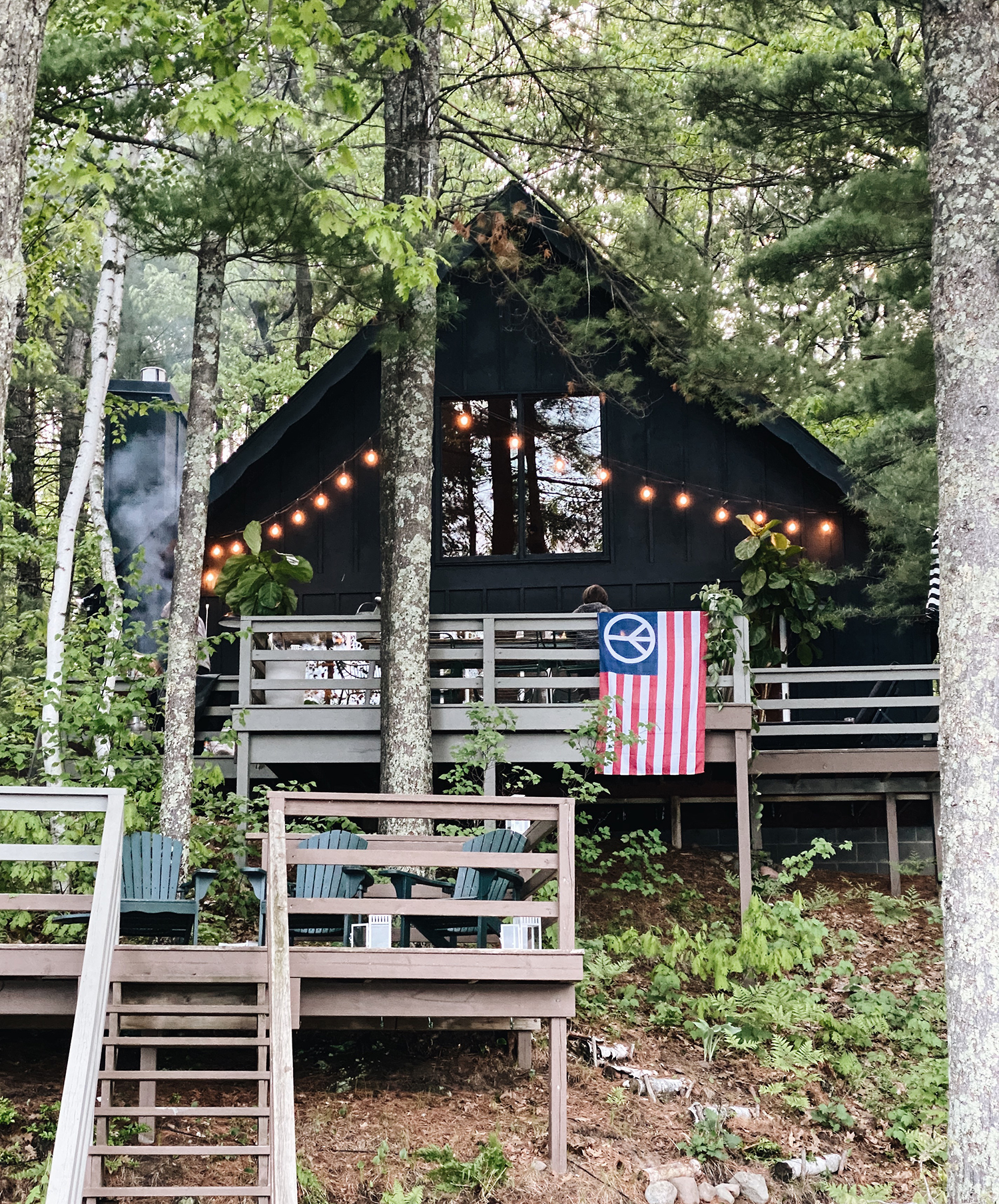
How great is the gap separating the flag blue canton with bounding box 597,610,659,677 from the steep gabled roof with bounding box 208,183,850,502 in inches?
128

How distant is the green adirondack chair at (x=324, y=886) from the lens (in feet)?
23.0

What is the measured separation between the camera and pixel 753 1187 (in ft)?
21.6

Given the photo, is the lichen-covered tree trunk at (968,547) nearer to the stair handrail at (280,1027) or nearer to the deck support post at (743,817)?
the stair handrail at (280,1027)

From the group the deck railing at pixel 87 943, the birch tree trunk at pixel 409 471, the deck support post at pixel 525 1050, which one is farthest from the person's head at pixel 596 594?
the deck railing at pixel 87 943

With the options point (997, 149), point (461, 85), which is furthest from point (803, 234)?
point (461, 85)

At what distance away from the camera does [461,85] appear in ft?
34.3

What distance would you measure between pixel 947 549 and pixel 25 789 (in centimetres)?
496

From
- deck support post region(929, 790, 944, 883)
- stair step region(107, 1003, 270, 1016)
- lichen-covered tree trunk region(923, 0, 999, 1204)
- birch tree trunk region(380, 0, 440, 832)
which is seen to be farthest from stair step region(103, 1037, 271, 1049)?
deck support post region(929, 790, 944, 883)

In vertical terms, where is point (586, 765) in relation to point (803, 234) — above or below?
below

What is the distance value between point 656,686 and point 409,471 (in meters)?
2.67

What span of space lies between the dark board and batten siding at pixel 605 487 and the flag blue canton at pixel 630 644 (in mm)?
2845

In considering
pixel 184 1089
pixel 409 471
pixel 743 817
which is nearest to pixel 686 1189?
pixel 184 1089

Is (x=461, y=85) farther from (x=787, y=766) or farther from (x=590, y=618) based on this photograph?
(x=787, y=766)

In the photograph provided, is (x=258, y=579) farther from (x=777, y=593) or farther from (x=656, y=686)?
(x=777, y=593)
